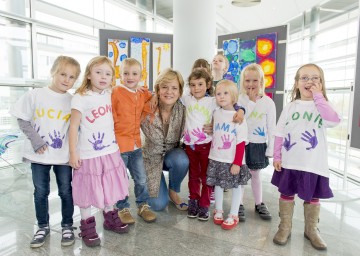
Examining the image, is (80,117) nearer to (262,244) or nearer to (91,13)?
(262,244)

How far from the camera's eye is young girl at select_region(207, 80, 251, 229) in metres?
1.98

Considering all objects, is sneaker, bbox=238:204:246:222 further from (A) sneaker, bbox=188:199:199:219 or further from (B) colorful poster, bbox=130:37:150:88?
(B) colorful poster, bbox=130:37:150:88

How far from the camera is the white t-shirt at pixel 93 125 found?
1.74 m

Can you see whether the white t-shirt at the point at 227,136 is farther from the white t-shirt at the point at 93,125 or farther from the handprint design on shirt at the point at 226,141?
the white t-shirt at the point at 93,125

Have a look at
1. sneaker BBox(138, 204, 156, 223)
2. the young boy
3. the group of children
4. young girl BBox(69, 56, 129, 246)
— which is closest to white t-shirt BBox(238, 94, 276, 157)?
the group of children

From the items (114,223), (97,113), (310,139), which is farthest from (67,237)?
(310,139)

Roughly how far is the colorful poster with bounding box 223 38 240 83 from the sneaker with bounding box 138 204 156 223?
209 centimetres

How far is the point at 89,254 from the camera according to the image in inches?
66.2

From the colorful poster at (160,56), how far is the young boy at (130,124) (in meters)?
1.87

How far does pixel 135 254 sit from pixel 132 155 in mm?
696

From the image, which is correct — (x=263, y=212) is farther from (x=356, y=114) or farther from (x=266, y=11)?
(x=266, y=11)

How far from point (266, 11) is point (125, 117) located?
18.7ft

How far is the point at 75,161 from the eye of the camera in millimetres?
1713

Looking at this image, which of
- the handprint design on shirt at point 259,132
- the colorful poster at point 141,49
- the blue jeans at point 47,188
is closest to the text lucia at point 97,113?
the blue jeans at point 47,188
